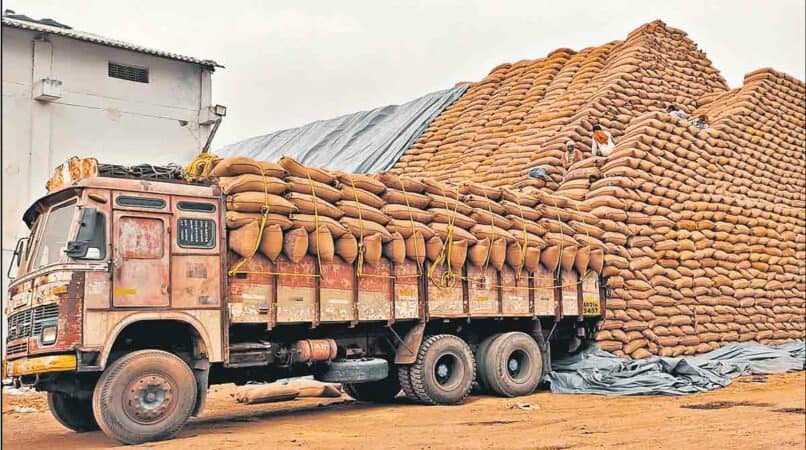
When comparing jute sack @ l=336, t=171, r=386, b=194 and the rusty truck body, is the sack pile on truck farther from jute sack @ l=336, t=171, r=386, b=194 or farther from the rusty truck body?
the rusty truck body

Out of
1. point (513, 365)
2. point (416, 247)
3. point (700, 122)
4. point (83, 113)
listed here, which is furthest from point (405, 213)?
point (700, 122)

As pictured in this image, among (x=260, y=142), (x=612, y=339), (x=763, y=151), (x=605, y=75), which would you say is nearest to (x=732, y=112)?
(x=763, y=151)

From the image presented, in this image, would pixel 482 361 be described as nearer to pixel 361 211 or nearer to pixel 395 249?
pixel 395 249

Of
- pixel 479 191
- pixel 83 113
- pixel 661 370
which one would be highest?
pixel 83 113

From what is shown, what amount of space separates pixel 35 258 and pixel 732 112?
12281 millimetres

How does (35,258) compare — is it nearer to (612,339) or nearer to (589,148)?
(612,339)

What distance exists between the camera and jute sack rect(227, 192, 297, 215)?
8.21m

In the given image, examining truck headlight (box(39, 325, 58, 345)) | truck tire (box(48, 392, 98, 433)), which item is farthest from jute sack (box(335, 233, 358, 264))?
truck headlight (box(39, 325, 58, 345))

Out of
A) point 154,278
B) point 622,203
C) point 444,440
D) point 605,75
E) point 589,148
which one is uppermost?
point 605,75

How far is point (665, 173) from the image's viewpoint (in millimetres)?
13219

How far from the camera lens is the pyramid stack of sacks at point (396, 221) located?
27.4ft

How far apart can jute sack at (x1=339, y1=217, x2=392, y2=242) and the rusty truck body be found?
37cm

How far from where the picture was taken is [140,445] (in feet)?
23.5

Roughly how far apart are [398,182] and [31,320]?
14.1ft
